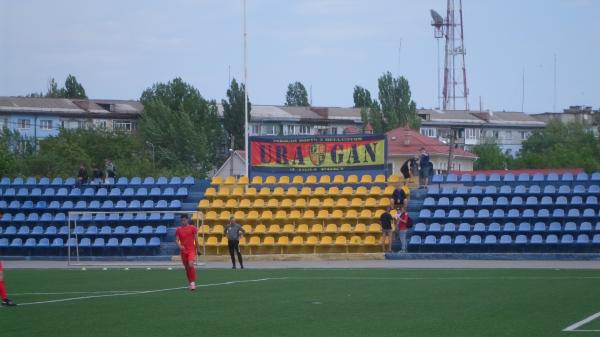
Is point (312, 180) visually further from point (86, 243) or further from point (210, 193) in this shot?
point (86, 243)

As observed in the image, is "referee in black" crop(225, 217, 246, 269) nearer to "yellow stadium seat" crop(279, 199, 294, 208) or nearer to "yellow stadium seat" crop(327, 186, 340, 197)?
"yellow stadium seat" crop(279, 199, 294, 208)

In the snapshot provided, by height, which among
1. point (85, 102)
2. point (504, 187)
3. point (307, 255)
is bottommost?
point (307, 255)

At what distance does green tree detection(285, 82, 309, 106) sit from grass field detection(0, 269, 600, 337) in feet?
379

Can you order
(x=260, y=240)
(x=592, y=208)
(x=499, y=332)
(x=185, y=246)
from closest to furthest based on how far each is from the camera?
1. (x=499, y=332)
2. (x=185, y=246)
3. (x=592, y=208)
4. (x=260, y=240)

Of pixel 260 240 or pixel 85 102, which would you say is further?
pixel 85 102

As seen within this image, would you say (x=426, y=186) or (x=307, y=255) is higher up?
(x=426, y=186)

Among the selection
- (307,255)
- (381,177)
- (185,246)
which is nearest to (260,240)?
(307,255)

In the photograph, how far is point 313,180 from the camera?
43906 millimetres

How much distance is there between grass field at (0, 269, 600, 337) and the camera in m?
15.4

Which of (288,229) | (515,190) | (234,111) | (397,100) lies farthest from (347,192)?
(397,100)

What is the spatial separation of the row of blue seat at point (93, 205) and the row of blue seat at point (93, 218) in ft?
1.05

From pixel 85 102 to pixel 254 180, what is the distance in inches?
2822

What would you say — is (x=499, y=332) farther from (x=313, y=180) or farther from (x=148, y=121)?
(x=148, y=121)

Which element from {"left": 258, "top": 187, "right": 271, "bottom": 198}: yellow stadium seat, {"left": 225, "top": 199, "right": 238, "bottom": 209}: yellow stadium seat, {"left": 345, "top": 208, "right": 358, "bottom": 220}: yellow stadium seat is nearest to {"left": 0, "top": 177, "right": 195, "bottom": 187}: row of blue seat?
{"left": 225, "top": 199, "right": 238, "bottom": 209}: yellow stadium seat
